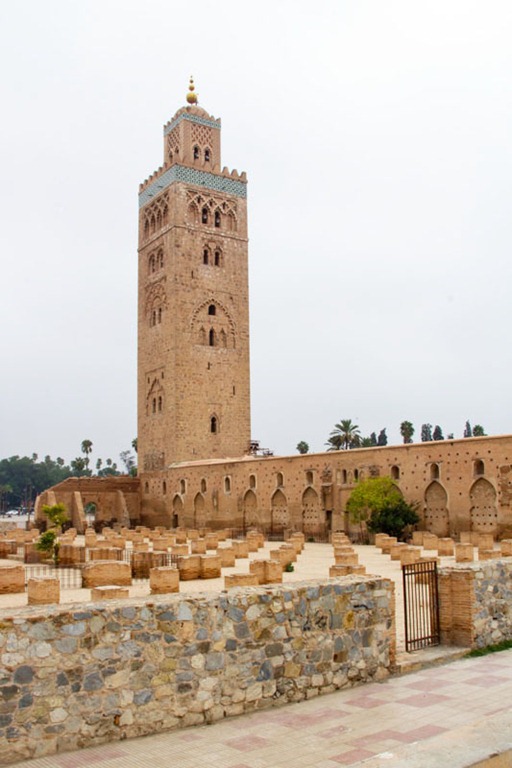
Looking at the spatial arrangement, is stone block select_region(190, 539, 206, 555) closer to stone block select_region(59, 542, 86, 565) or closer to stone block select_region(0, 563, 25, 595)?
stone block select_region(59, 542, 86, 565)

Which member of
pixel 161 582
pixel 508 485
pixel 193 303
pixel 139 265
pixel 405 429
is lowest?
pixel 161 582

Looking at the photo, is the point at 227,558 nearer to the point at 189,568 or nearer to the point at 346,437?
the point at 189,568

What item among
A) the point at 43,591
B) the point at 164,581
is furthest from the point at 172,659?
the point at 164,581

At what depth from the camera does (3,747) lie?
4176 millimetres

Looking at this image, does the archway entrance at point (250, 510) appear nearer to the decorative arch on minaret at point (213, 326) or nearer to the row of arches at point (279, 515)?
the row of arches at point (279, 515)

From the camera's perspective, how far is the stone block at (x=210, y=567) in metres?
14.5

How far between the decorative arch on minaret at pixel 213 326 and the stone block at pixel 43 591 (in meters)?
24.9

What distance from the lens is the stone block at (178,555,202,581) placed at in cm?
1433

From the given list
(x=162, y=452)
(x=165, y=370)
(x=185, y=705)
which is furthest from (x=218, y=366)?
(x=185, y=705)

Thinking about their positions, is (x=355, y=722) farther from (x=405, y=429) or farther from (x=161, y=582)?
(x=405, y=429)

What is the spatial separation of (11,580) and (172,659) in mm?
9185

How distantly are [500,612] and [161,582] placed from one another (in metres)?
6.01

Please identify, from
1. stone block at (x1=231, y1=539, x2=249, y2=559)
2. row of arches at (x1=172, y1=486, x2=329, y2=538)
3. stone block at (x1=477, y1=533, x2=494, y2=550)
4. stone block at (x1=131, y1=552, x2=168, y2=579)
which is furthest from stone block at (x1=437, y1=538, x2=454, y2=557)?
row of arches at (x1=172, y1=486, x2=329, y2=538)

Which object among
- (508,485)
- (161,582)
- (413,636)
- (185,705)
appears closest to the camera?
(185,705)
